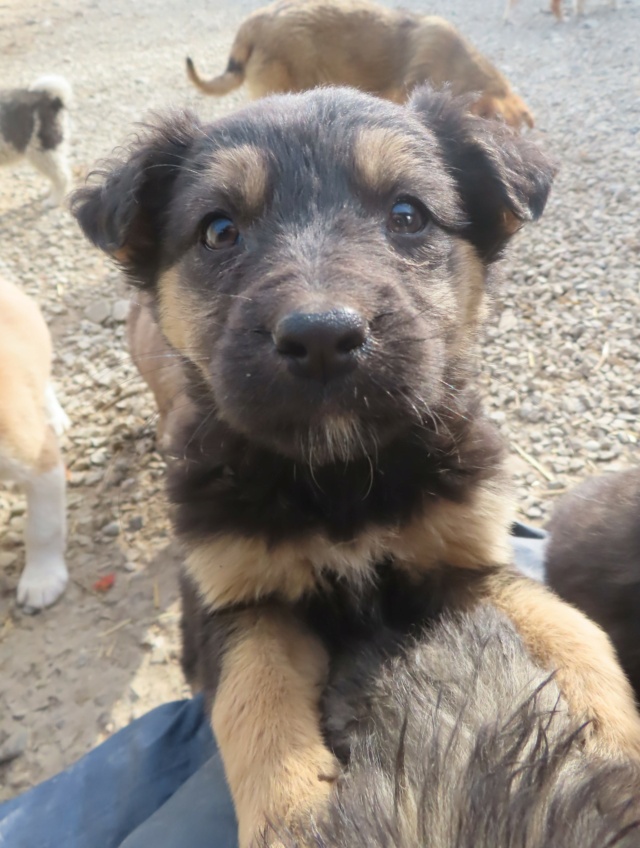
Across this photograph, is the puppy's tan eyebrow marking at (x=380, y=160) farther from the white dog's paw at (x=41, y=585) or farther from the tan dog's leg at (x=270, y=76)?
the tan dog's leg at (x=270, y=76)

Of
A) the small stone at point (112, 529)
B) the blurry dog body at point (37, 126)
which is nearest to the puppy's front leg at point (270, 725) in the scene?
the small stone at point (112, 529)

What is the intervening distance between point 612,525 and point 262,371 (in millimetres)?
1404

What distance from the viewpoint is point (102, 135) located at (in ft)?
29.3

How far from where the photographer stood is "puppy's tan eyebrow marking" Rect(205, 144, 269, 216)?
1896mm

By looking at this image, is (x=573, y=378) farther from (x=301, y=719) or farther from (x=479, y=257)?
(x=301, y=719)

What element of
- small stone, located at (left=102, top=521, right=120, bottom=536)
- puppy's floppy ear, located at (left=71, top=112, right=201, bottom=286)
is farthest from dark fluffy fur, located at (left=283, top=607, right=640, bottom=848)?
small stone, located at (left=102, top=521, right=120, bottom=536)

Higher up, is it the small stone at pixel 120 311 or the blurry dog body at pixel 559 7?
the blurry dog body at pixel 559 7

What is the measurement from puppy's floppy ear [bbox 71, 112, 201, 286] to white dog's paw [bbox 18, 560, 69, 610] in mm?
1811

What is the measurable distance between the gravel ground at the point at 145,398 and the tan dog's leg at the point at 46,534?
0.10 m

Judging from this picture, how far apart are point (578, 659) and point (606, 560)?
0.55 meters

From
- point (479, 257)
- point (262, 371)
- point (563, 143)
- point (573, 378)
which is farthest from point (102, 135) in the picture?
point (262, 371)

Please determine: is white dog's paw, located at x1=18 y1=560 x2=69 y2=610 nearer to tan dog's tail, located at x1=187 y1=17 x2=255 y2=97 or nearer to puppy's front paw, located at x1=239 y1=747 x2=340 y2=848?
puppy's front paw, located at x1=239 y1=747 x2=340 y2=848

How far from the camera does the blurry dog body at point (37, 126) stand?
6.98 meters

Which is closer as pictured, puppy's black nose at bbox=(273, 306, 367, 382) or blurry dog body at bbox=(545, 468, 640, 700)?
puppy's black nose at bbox=(273, 306, 367, 382)
